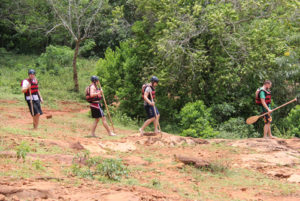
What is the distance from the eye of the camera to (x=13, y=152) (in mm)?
7109

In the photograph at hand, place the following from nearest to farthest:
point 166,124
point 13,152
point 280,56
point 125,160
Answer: point 13,152
point 125,160
point 280,56
point 166,124

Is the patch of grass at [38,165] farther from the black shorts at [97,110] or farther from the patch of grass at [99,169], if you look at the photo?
the black shorts at [97,110]

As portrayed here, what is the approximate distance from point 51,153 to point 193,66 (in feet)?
25.2

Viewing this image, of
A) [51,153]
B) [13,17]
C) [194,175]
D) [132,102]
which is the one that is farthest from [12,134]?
[13,17]

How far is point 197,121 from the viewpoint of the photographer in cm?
1412

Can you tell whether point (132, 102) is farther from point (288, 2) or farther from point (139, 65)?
point (288, 2)

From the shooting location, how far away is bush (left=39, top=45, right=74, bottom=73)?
23589 mm

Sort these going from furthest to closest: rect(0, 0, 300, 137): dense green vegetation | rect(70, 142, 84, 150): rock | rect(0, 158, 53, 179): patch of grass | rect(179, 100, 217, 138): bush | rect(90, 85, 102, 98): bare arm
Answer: rect(0, 0, 300, 137): dense green vegetation
rect(179, 100, 217, 138): bush
rect(90, 85, 102, 98): bare arm
rect(70, 142, 84, 150): rock
rect(0, 158, 53, 179): patch of grass

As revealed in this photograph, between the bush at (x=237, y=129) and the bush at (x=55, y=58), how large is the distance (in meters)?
12.2

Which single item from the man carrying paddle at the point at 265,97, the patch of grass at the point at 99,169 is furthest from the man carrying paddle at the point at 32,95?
the man carrying paddle at the point at 265,97

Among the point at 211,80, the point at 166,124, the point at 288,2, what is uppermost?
the point at 288,2

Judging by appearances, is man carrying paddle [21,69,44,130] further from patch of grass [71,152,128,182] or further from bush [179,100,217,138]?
bush [179,100,217,138]

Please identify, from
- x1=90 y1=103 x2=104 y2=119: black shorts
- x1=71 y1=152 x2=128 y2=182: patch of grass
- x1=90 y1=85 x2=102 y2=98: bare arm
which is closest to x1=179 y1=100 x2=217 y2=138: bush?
x1=90 y1=103 x2=104 y2=119: black shorts

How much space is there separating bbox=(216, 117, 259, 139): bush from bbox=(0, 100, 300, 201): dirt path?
9.74 ft
